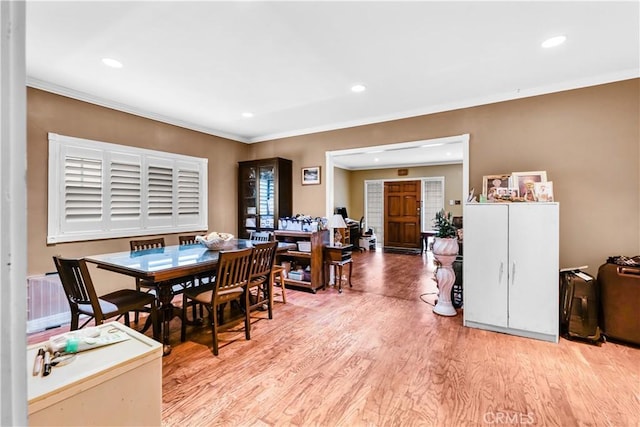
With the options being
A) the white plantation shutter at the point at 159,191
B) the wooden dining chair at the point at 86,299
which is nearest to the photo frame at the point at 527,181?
the wooden dining chair at the point at 86,299

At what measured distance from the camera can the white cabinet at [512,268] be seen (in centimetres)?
278

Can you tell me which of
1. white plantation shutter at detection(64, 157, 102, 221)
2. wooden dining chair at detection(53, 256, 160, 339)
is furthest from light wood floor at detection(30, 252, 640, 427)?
white plantation shutter at detection(64, 157, 102, 221)

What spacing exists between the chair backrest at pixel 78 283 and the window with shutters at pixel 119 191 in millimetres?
1308

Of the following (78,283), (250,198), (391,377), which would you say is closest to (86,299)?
(78,283)

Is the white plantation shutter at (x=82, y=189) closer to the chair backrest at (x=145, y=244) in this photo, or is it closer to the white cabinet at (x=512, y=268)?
the chair backrest at (x=145, y=244)

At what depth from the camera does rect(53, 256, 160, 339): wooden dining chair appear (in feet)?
7.31

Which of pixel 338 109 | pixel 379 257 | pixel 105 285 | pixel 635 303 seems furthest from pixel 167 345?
pixel 379 257

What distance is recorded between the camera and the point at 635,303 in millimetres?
2572

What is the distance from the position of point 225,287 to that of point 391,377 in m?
1.55

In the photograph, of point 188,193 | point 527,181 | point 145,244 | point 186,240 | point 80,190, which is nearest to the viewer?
point 527,181

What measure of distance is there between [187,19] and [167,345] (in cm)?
263

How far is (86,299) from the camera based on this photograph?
2.36 m

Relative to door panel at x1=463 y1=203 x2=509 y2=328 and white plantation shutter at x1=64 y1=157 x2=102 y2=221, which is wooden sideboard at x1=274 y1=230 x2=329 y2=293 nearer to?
door panel at x1=463 y1=203 x2=509 y2=328

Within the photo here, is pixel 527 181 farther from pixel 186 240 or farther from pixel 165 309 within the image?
pixel 186 240
